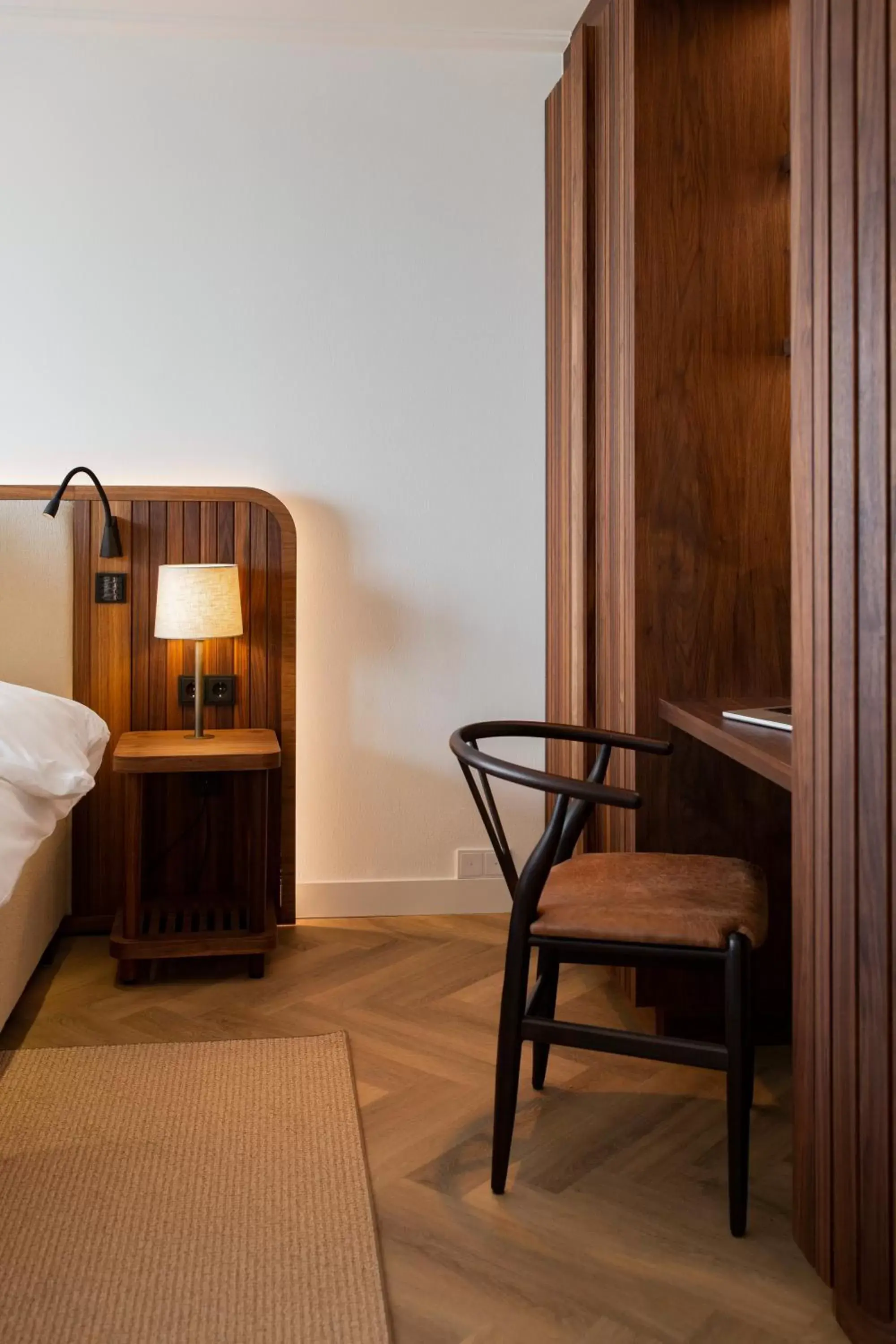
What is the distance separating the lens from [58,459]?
10.4ft

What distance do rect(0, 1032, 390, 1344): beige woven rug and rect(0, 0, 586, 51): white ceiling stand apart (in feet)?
8.42

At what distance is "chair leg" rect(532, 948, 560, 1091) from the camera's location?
206cm

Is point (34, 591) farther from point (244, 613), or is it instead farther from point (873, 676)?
point (873, 676)

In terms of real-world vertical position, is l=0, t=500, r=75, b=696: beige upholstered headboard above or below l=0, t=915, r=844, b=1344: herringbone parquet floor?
above

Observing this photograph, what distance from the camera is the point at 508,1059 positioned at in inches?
72.7

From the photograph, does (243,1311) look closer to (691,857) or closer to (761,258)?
(691,857)

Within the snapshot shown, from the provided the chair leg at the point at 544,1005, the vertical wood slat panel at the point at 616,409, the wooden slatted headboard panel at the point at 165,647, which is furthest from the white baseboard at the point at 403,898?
the chair leg at the point at 544,1005

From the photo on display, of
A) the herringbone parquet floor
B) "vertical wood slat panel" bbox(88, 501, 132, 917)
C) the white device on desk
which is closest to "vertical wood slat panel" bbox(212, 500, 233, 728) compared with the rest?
"vertical wood slat panel" bbox(88, 501, 132, 917)

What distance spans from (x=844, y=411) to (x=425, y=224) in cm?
209

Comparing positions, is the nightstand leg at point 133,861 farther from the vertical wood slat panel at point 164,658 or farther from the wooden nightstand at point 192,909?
the vertical wood slat panel at point 164,658

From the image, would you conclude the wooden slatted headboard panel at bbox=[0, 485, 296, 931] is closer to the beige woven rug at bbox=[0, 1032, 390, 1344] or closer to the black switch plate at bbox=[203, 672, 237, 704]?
the black switch plate at bbox=[203, 672, 237, 704]

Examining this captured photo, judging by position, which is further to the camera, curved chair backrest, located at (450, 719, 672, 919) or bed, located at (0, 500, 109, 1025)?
bed, located at (0, 500, 109, 1025)

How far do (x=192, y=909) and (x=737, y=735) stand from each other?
1.64 metres

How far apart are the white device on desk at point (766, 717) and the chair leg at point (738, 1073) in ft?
1.30
